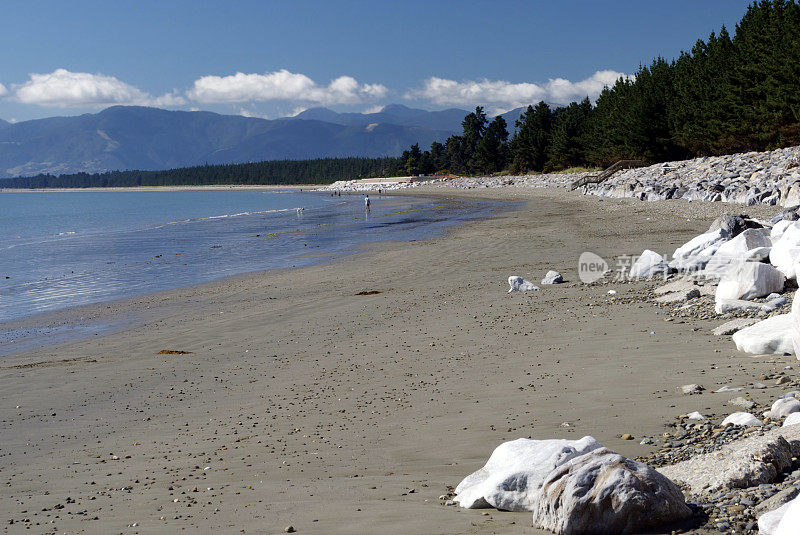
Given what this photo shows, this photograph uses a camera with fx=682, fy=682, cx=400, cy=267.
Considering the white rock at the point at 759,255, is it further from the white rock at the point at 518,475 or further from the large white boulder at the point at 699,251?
the white rock at the point at 518,475

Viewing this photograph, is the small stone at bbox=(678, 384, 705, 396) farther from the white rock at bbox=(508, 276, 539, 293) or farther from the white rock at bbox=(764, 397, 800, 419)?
the white rock at bbox=(508, 276, 539, 293)

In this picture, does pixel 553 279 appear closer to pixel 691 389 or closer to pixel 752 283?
pixel 752 283

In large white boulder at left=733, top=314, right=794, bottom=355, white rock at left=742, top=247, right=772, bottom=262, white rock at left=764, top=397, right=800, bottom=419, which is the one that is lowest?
white rock at left=764, top=397, right=800, bottom=419

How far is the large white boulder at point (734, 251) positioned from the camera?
11.4 meters

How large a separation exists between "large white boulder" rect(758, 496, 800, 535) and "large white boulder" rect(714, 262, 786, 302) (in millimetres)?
6839

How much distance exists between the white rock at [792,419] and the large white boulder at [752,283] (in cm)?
498

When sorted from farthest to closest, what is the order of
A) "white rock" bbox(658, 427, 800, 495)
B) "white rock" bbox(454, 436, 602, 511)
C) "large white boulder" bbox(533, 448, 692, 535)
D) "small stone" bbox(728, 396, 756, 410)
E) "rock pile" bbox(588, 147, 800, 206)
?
1. "rock pile" bbox(588, 147, 800, 206)
2. "small stone" bbox(728, 396, 756, 410)
3. "white rock" bbox(454, 436, 602, 511)
4. "white rock" bbox(658, 427, 800, 495)
5. "large white boulder" bbox(533, 448, 692, 535)

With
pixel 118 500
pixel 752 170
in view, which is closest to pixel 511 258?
pixel 118 500

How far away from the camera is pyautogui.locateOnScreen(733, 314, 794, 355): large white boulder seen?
7227 millimetres

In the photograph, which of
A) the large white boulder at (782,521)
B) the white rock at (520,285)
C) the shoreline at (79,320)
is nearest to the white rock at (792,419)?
the large white boulder at (782,521)

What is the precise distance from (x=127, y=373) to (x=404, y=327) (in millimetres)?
4715

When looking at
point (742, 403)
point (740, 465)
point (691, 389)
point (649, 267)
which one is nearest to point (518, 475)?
point (740, 465)

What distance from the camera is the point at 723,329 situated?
28.5 feet

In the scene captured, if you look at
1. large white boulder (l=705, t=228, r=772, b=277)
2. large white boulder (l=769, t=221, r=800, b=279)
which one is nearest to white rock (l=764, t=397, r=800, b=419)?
large white boulder (l=769, t=221, r=800, b=279)
